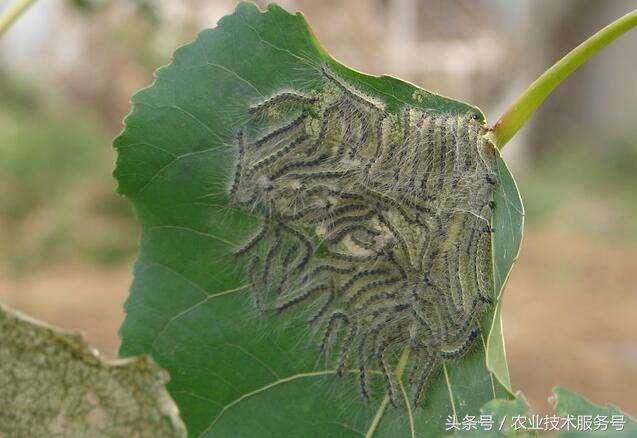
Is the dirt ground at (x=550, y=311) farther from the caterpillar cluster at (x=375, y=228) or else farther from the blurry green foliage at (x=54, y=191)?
the caterpillar cluster at (x=375, y=228)

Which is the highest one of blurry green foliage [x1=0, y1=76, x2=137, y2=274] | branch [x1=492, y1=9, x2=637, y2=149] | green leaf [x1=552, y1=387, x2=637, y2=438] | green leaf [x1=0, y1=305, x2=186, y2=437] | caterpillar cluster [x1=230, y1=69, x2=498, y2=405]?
blurry green foliage [x1=0, y1=76, x2=137, y2=274]

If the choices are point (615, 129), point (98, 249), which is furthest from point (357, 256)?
point (615, 129)

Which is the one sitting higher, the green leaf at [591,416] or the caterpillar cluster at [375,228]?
the caterpillar cluster at [375,228]

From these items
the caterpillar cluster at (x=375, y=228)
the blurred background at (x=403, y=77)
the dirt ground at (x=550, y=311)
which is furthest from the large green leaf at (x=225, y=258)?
the dirt ground at (x=550, y=311)

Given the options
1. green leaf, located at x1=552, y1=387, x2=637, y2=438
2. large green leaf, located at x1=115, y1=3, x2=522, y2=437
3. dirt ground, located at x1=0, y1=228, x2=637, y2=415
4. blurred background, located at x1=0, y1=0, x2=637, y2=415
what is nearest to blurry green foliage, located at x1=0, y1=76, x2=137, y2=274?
blurred background, located at x1=0, y1=0, x2=637, y2=415

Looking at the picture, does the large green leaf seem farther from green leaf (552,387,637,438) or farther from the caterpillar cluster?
green leaf (552,387,637,438)

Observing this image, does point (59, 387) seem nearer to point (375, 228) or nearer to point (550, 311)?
point (375, 228)

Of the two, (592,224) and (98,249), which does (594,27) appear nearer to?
(592,224)
